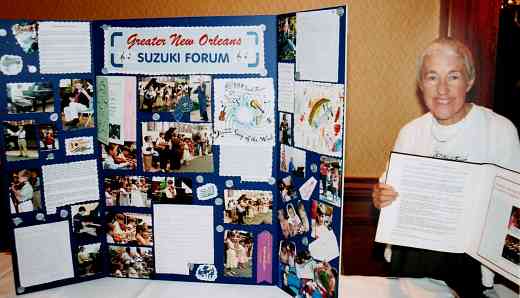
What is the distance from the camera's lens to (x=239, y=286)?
1683 millimetres

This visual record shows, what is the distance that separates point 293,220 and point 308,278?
0.22 metres

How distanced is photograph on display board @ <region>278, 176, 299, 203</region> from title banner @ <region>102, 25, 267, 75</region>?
0.41 meters

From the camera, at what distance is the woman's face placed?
5.61 feet

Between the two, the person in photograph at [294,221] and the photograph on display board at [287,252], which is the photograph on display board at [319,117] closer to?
the person in photograph at [294,221]

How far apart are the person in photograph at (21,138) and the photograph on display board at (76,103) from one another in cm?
14

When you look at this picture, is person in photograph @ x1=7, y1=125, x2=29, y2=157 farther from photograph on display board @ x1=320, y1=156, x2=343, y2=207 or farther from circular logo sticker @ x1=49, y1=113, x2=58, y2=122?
photograph on display board @ x1=320, y1=156, x2=343, y2=207

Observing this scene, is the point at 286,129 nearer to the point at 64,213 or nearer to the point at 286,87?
the point at 286,87

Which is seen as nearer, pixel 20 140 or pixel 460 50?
pixel 20 140

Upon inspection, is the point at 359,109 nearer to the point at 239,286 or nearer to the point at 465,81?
Result: the point at 465,81

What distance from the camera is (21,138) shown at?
1.58m

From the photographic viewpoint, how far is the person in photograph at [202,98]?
63.4 inches

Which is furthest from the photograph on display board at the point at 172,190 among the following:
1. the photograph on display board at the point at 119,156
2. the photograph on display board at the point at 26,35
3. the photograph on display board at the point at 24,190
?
the photograph on display board at the point at 26,35

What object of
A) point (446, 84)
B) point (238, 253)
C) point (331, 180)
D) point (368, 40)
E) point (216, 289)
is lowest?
point (216, 289)

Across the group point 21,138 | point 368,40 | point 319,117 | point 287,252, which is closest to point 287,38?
point 319,117
